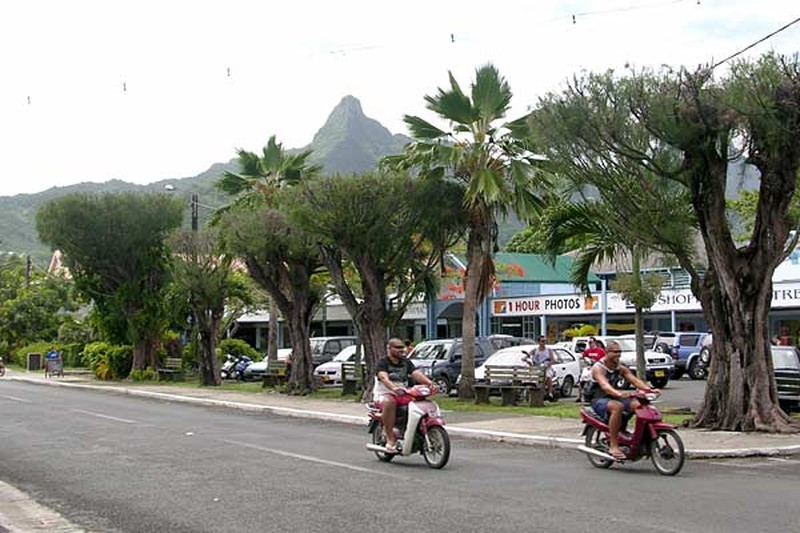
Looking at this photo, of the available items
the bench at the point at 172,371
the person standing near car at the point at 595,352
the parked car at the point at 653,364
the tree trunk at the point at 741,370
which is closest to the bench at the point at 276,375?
the bench at the point at 172,371

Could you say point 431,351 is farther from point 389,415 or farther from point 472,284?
point 389,415

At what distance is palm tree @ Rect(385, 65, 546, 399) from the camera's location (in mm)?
24312

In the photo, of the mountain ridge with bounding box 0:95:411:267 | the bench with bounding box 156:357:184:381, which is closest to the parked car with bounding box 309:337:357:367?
the bench with bounding box 156:357:184:381

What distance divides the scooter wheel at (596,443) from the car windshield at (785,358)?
10383mm

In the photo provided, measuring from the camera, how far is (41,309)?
2512 inches

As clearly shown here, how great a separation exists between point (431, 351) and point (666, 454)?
18251 mm

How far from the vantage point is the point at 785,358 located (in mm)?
22219

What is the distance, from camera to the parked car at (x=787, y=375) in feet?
66.5

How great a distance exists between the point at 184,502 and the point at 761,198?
11.5 metres

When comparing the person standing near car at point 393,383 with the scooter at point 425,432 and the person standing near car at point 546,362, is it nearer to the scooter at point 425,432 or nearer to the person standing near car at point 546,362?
the scooter at point 425,432

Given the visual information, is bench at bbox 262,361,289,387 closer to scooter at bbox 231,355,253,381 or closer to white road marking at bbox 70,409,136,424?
scooter at bbox 231,355,253,381

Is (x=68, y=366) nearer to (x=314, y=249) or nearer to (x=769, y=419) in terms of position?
(x=314, y=249)

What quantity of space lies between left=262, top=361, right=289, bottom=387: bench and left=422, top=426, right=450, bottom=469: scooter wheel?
20.2 metres

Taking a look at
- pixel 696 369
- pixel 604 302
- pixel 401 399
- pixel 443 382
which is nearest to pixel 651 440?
pixel 401 399
